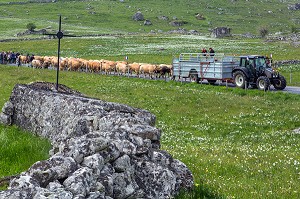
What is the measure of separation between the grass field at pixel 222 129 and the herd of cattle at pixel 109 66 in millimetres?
5617

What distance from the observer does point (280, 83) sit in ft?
126

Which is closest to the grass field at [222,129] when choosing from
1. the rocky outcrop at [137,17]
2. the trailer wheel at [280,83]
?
the trailer wheel at [280,83]

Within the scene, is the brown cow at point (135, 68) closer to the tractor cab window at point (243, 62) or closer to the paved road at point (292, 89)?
the tractor cab window at point (243, 62)

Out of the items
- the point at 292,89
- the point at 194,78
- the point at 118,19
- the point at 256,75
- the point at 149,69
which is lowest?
the point at 292,89

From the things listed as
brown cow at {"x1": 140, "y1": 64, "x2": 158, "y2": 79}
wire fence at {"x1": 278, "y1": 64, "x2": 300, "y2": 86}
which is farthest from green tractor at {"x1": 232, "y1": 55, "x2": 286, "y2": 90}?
brown cow at {"x1": 140, "y1": 64, "x2": 158, "y2": 79}

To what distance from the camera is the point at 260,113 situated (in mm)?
27984

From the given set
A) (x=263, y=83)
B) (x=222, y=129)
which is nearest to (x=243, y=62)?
(x=263, y=83)

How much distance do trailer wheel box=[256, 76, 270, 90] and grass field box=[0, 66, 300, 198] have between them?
1872mm

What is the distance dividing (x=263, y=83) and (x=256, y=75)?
4.91 feet

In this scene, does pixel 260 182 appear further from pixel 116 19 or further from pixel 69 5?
pixel 69 5

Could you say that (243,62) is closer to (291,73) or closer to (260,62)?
(260,62)

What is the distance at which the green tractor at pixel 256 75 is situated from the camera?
126 feet

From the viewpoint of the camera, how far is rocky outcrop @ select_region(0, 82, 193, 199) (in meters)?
6.95

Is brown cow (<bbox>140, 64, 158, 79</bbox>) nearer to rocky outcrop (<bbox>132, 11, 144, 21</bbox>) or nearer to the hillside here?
the hillside
